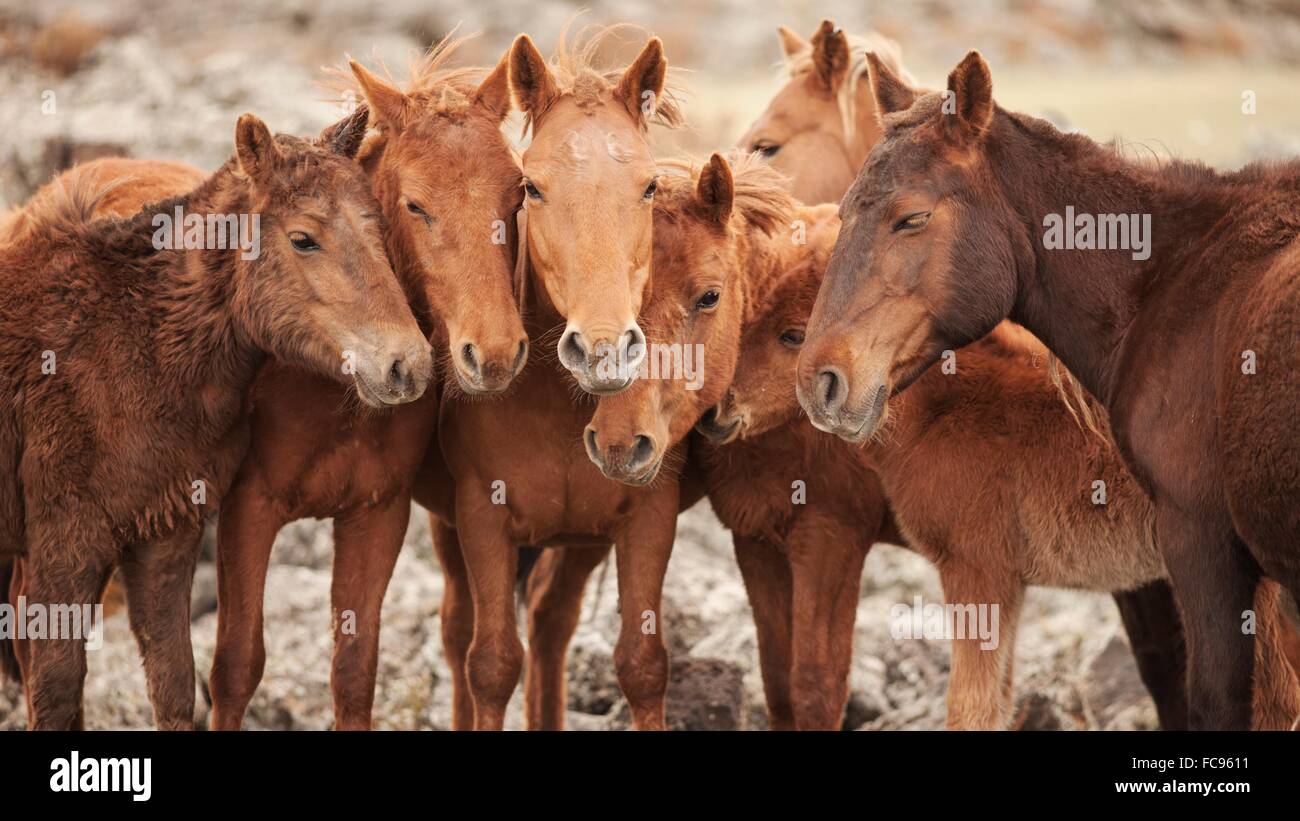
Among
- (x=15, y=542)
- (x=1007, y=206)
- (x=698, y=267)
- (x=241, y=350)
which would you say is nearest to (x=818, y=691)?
(x=698, y=267)

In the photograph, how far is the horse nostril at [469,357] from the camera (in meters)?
6.32

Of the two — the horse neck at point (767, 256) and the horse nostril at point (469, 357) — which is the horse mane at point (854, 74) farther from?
the horse nostril at point (469, 357)

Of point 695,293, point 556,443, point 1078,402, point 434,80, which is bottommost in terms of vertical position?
point 556,443

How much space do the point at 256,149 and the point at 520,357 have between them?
59.8 inches

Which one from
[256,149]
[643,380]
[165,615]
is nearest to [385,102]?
[256,149]

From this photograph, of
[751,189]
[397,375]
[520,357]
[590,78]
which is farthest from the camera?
[751,189]

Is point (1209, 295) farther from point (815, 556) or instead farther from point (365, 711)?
point (365, 711)

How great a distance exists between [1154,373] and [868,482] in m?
2.19

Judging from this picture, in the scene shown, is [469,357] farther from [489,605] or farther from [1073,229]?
[1073,229]

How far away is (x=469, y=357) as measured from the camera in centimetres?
636

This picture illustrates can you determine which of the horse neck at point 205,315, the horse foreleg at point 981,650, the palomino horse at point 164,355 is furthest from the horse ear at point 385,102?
the horse foreleg at point 981,650

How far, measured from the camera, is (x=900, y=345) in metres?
6.01

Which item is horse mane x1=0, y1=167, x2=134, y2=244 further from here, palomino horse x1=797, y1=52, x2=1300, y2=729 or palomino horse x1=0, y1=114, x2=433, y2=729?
palomino horse x1=797, y1=52, x2=1300, y2=729

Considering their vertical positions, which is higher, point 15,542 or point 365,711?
point 15,542
